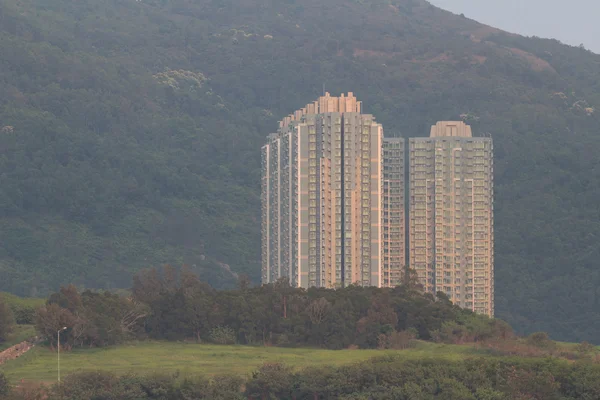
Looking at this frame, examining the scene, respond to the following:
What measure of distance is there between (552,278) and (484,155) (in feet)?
137

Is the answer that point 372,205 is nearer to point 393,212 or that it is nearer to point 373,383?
point 393,212

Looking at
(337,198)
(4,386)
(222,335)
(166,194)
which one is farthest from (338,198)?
(166,194)

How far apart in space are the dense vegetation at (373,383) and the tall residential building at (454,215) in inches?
1891

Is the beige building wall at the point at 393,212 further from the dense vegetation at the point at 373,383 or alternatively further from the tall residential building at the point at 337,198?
the dense vegetation at the point at 373,383

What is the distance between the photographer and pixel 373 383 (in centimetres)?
6988

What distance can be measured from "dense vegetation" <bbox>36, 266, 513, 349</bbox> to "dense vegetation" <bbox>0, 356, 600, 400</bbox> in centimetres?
1362

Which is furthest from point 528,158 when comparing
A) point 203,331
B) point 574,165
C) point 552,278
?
point 203,331

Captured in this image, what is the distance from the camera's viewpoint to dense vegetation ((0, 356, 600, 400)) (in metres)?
68.6

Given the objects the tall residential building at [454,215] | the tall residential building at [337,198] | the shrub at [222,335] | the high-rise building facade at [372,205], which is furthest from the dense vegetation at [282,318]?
the tall residential building at [454,215]

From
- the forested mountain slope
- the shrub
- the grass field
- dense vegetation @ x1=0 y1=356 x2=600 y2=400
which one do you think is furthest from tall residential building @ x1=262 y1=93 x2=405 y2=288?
dense vegetation @ x1=0 y1=356 x2=600 y2=400

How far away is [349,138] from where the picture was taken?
370 feet

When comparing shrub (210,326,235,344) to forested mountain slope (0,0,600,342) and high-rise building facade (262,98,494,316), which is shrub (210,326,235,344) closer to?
high-rise building facade (262,98,494,316)

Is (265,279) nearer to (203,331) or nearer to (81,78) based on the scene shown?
(203,331)

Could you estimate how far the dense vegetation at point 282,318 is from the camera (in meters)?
85.2
